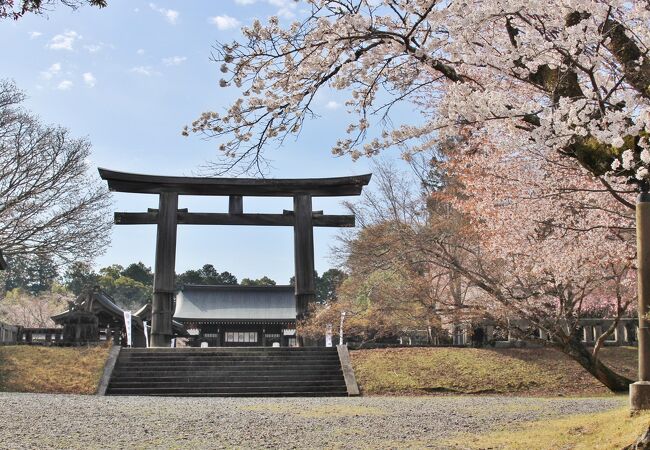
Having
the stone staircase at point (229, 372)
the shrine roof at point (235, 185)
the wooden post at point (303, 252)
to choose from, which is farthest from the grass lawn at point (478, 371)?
the shrine roof at point (235, 185)

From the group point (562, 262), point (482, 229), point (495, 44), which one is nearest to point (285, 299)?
point (482, 229)

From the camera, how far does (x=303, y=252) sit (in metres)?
18.9

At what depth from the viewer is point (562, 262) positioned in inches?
493

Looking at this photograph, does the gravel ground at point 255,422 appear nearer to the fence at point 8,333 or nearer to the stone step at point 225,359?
the stone step at point 225,359

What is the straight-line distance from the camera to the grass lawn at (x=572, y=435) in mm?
5441

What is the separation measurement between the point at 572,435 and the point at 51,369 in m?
12.7

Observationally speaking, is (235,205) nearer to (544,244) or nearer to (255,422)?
(544,244)

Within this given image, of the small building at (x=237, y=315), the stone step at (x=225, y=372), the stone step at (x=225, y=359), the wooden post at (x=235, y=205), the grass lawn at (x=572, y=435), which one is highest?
the wooden post at (x=235, y=205)

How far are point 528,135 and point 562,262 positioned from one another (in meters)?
7.11

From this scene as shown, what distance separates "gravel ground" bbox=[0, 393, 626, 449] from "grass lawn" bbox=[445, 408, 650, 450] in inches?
16.3

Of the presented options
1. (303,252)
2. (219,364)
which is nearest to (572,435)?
(219,364)

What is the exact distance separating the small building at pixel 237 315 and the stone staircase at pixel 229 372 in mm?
16925

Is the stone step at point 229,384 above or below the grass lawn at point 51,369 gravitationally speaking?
below

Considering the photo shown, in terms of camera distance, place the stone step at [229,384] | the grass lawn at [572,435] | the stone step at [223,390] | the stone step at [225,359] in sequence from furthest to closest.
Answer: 1. the stone step at [225,359]
2. the stone step at [229,384]
3. the stone step at [223,390]
4. the grass lawn at [572,435]
